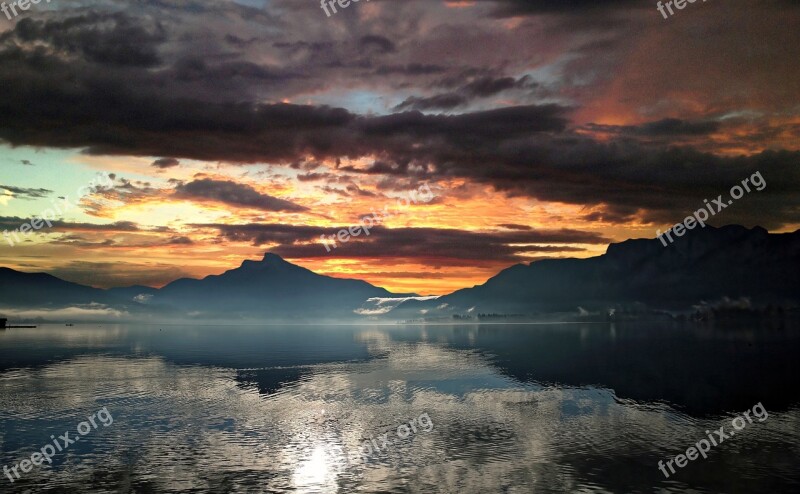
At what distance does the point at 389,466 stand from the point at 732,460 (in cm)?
3460

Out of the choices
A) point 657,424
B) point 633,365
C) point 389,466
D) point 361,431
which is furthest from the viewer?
point 633,365

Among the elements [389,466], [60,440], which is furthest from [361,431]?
[60,440]

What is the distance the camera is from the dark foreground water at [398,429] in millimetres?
50188

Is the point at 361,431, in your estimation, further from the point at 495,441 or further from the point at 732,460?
the point at 732,460

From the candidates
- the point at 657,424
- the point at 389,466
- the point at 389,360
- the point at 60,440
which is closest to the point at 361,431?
the point at 389,466

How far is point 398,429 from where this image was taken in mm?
71375

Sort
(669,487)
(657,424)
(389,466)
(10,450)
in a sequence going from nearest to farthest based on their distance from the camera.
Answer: (669,487), (389,466), (10,450), (657,424)

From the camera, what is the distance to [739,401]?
3632 inches

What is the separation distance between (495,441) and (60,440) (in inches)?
1929

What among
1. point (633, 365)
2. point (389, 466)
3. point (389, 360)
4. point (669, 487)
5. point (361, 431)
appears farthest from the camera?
point (389, 360)

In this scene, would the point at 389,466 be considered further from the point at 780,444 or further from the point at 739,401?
the point at 739,401

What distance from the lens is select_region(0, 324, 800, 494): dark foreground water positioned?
50188mm

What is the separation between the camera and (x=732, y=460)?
57.4 meters

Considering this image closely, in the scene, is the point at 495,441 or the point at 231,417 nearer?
the point at 495,441
